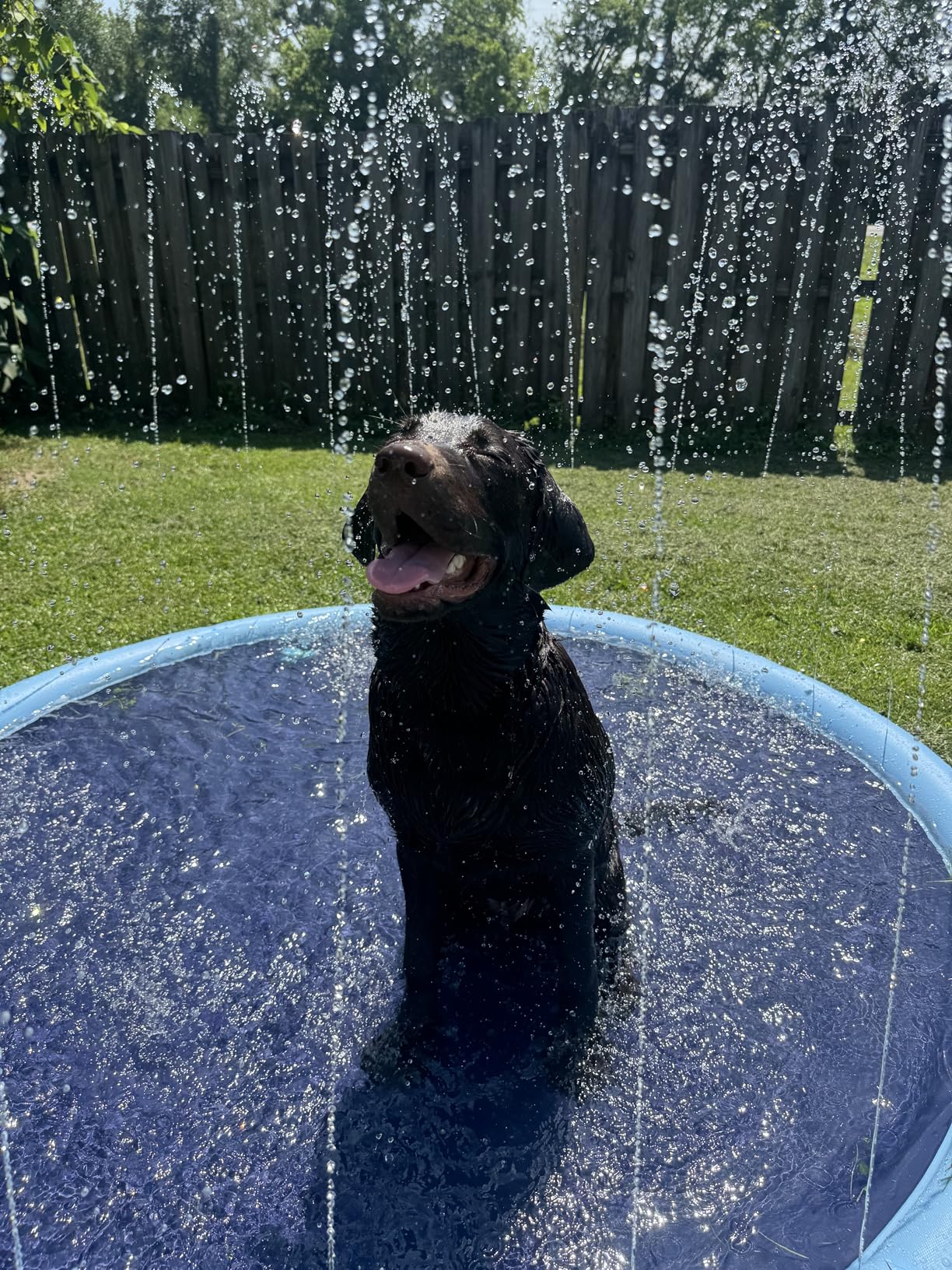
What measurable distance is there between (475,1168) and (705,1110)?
23.1 inches

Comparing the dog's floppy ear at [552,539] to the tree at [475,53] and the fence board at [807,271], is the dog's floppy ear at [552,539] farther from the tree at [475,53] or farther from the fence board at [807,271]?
the tree at [475,53]

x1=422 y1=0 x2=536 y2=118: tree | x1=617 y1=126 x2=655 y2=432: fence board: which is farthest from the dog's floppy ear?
x1=422 y1=0 x2=536 y2=118: tree

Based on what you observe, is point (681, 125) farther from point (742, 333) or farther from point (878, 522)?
point (878, 522)

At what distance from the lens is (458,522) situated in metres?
1.78

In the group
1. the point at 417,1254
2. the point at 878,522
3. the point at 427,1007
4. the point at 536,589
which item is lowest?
the point at 417,1254

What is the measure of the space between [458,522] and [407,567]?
0.44ft

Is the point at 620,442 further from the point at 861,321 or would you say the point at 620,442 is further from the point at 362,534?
the point at 362,534

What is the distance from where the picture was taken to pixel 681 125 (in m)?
7.45

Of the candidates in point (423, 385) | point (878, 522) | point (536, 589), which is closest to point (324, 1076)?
point (536, 589)

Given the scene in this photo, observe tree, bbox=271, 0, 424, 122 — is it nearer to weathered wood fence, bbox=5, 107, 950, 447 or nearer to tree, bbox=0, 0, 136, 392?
tree, bbox=0, 0, 136, 392

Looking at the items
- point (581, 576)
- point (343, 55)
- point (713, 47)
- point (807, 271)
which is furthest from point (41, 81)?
point (343, 55)

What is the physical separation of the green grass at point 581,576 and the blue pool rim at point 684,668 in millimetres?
548

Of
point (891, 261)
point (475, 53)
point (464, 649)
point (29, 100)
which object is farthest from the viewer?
point (475, 53)

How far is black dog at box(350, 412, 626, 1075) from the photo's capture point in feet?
6.02
